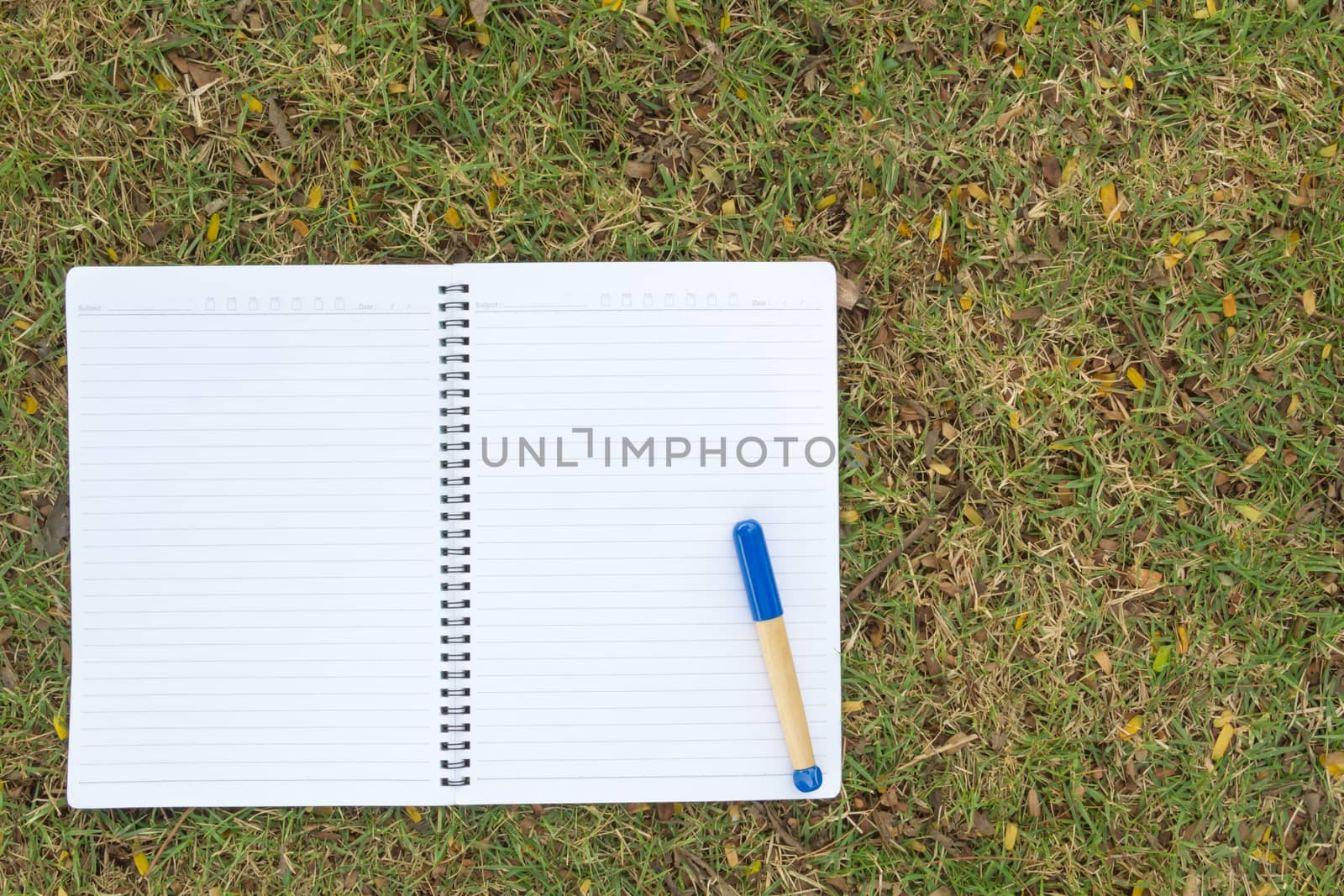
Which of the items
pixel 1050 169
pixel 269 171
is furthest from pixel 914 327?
pixel 269 171

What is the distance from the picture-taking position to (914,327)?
1.13 m

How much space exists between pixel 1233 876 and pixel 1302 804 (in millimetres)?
143

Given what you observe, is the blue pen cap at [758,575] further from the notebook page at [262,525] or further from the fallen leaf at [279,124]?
the fallen leaf at [279,124]

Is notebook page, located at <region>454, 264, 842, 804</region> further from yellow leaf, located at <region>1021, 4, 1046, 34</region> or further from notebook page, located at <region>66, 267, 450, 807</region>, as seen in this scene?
yellow leaf, located at <region>1021, 4, 1046, 34</region>

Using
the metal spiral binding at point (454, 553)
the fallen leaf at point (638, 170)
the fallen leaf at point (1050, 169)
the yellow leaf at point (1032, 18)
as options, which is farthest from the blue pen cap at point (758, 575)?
the yellow leaf at point (1032, 18)

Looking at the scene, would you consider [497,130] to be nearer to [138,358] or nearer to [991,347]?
[138,358]

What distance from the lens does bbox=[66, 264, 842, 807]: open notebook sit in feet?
3.62

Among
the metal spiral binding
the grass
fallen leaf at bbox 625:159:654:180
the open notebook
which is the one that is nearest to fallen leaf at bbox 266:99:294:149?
the grass

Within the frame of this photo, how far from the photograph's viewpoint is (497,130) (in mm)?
1121

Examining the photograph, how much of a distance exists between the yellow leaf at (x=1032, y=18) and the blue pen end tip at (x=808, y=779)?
42.0 inches

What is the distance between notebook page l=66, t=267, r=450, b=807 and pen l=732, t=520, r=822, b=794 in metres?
0.43

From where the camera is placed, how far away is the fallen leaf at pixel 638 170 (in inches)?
44.3

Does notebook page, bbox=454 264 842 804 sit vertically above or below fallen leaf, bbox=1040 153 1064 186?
below

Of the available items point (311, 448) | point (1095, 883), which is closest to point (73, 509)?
point (311, 448)
